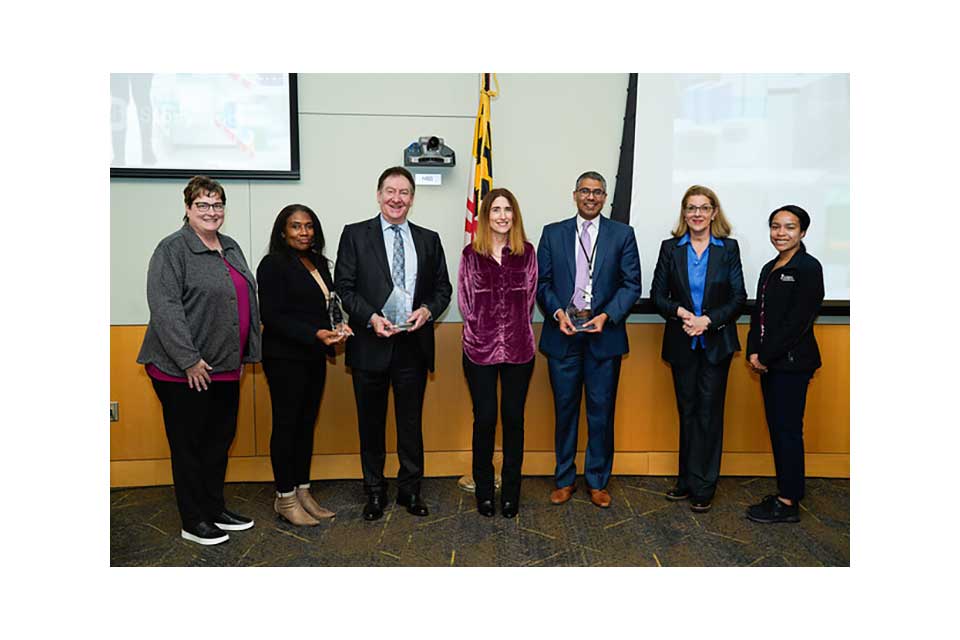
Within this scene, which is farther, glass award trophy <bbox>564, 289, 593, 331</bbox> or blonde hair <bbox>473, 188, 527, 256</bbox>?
glass award trophy <bbox>564, 289, 593, 331</bbox>

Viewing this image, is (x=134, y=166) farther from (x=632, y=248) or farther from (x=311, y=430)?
(x=632, y=248)

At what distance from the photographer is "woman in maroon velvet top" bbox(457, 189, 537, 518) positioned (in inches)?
116

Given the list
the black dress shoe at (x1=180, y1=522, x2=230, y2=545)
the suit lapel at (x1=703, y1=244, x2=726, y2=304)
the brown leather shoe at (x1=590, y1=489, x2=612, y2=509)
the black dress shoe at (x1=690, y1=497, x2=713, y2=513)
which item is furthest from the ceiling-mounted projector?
the black dress shoe at (x1=690, y1=497, x2=713, y2=513)

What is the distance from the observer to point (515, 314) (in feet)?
9.78

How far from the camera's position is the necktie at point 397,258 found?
3.06 meters

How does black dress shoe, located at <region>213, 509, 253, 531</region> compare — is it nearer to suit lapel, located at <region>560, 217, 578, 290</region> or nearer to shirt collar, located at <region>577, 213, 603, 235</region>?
suit lapel, located at <region>560, 217, 578, 290</region>

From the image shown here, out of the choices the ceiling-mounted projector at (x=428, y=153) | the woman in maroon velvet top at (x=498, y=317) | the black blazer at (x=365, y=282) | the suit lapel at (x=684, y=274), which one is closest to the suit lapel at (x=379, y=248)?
the black blazer at (x=365, y=282)

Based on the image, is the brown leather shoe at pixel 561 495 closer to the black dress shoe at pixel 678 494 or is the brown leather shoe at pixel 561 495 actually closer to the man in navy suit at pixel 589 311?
the man in navy suit at pixel 589 311

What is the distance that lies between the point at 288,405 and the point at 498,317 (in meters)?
1.14

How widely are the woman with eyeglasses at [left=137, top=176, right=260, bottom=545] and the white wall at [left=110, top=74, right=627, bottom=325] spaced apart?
2.84ft

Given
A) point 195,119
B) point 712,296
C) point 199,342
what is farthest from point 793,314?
point 195,119

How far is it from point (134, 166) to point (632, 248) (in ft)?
9.40

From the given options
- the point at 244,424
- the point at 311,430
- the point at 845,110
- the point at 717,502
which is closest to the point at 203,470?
the point at 311,430

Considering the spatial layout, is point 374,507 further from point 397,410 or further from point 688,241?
point 688,241
